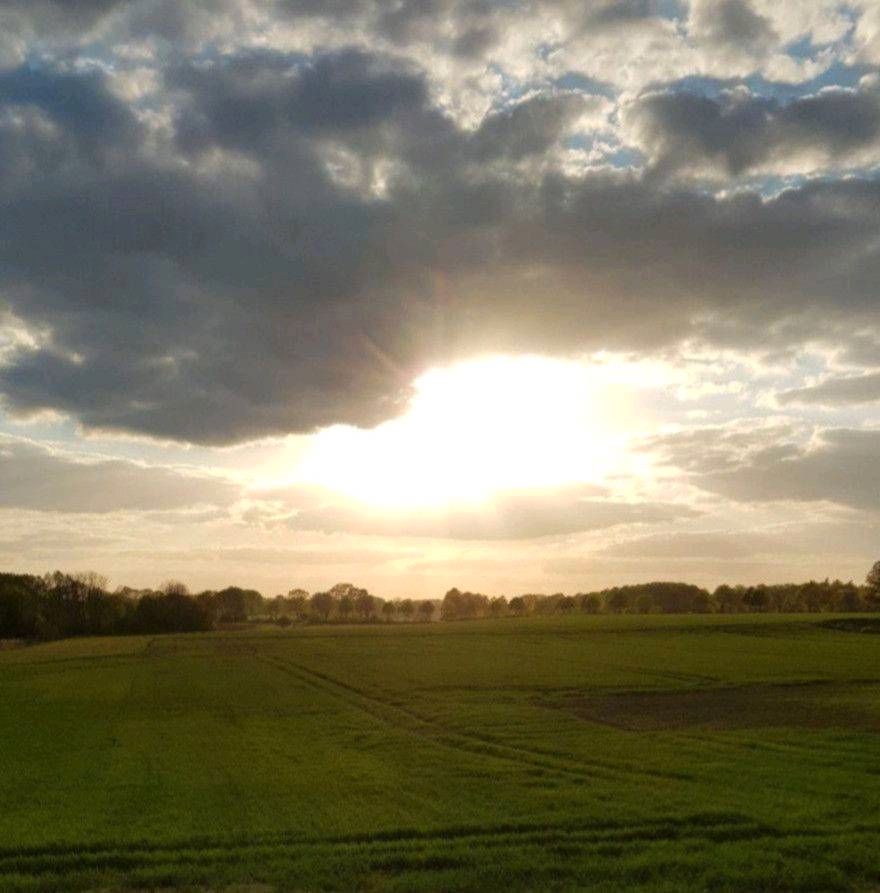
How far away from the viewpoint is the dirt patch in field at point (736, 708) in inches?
1582

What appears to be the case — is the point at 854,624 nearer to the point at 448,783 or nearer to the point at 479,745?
the point at 479,745

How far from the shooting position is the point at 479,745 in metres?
33.6

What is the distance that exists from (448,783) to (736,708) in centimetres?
2508

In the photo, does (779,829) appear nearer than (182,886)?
No

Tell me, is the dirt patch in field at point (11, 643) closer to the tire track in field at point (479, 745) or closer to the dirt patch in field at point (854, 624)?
the tire track in field at point (479, 745)

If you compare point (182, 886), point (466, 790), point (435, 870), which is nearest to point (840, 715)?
point (466, 790)

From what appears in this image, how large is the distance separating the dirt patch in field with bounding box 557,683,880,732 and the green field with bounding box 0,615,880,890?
222mm

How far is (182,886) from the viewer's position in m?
16.5

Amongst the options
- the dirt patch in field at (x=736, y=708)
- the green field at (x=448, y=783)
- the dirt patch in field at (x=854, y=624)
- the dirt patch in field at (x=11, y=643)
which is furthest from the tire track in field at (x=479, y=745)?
the dirt patch in field at (x=11, y=643)

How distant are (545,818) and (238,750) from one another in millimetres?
15102

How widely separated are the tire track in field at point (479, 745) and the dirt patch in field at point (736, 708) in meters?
7.28

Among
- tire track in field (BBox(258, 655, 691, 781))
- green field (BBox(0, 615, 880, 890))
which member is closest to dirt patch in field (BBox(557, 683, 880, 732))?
green field (BBox(0, 615, 880, 890))

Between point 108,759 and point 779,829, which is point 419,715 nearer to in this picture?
point 108,759

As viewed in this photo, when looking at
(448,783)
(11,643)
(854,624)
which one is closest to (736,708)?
(448,783)
